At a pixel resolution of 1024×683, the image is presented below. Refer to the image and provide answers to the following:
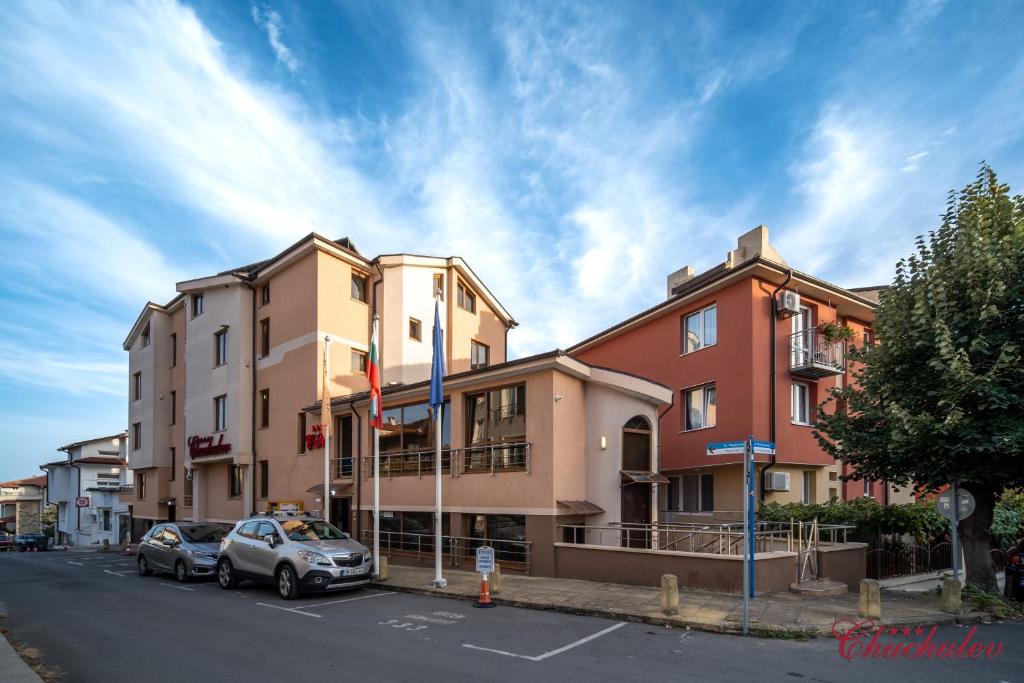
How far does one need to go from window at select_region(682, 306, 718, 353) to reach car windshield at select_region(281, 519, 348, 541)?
1263 cm

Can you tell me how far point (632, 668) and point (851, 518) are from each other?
1037 cm

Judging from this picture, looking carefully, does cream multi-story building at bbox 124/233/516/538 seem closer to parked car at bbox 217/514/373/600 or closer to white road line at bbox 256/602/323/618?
parked car at bbox 217/514/373/600

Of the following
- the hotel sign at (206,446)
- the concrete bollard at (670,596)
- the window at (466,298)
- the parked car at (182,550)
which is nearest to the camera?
the concrete bollard at (670,596)

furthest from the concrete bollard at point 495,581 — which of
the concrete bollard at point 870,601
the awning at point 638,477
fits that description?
the concrete bollard at point 870,601

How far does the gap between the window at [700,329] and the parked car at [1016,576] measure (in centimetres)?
932

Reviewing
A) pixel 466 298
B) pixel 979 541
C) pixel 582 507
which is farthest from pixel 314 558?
pixel 466 298

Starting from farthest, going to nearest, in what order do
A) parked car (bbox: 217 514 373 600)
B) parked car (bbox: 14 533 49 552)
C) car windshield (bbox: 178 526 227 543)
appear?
parked car (bbox: 14 533 49 552) < car windshield (bbox: 178 526 227 543) < parked car (bbox: 217 514 373 600)

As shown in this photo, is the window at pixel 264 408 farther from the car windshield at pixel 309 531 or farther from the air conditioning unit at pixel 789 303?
the air conditioning unit at pixel 789 303

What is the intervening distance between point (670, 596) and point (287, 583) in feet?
26.2

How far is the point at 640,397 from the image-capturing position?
17.3 metres

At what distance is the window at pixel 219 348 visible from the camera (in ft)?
93.3

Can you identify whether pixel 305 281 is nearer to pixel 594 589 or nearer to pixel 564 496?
pixel 564 496

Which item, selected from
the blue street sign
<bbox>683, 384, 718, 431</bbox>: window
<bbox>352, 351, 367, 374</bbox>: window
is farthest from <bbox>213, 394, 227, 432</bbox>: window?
the blue street sign

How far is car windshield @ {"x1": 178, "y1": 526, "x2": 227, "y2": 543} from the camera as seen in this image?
18.4 metres
